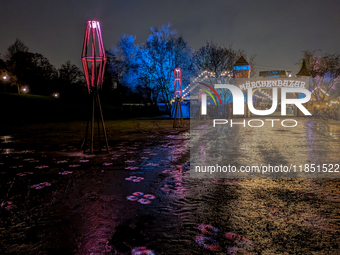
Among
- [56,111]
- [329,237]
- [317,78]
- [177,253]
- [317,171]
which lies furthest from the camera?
[317,78]

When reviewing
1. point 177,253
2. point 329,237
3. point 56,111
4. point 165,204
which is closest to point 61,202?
point 165,204

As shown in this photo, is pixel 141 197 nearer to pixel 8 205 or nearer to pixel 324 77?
pixel 8 205

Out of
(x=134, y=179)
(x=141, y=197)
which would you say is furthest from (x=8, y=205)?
(x=134, y=179)

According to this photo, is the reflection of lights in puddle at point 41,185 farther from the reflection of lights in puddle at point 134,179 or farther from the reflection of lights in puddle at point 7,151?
the reflection of lights in puddle at point 7,151

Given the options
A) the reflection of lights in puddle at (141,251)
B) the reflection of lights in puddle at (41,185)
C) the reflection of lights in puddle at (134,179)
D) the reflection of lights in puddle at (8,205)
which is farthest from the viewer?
the reflection of lights in puddle at (134,179)

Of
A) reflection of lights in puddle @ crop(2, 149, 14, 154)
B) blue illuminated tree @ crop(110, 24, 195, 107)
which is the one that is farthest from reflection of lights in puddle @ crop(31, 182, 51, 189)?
blue illuminated tree @ crop(110, 24, 195, 107)

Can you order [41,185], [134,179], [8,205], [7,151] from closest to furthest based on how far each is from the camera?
[8,205] → [41,185] → [134,179] → [7,151]

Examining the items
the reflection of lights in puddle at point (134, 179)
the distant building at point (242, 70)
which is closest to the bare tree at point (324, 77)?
the distant building at point (242, 70)

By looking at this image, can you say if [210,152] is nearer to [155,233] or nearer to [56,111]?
[155,233]

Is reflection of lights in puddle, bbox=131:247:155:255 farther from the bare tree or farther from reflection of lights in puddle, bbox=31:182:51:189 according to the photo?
the bare tree

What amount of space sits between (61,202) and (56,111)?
37.3 meters

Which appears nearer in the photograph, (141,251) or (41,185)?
(141,251)

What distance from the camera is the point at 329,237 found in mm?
3012

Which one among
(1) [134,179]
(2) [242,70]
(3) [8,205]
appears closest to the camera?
(3) [8,205]
